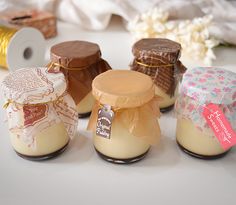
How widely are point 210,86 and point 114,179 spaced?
0.22 m

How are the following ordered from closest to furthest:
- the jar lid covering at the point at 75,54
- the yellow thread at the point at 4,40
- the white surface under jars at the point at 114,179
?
1. the white surface under jars at the point at 114,179
2. the jar lid covering at the point at 75,54
3. the yellow thread at the point at 4,40

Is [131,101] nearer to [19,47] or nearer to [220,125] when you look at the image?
[220,125]

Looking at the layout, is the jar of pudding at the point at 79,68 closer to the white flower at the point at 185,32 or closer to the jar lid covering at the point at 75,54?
the jar lid covering at the point at 75,54

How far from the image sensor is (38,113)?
0.58 meters

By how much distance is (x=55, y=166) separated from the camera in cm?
63

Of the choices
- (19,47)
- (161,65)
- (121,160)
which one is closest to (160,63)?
(161,65)

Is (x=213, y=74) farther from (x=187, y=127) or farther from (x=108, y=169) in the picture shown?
(x=108, y=169)

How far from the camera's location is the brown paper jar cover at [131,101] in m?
0.58

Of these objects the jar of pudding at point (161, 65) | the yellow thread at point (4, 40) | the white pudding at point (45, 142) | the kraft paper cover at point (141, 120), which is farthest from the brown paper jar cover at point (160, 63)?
the yellow thread at point (4, 40)

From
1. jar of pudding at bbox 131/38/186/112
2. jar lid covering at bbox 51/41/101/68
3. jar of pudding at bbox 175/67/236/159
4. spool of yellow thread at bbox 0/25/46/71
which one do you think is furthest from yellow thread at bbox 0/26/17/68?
jar of pudding at bbox 175/67/236/159

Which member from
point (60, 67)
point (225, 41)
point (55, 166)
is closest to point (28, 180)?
point (55, 166)

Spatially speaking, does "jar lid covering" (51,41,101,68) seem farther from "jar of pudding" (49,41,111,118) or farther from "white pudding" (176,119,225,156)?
"white pudding" (176,119,225,156)

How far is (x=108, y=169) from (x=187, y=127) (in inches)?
6.1

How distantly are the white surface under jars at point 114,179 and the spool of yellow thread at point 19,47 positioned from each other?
25 centimetres
